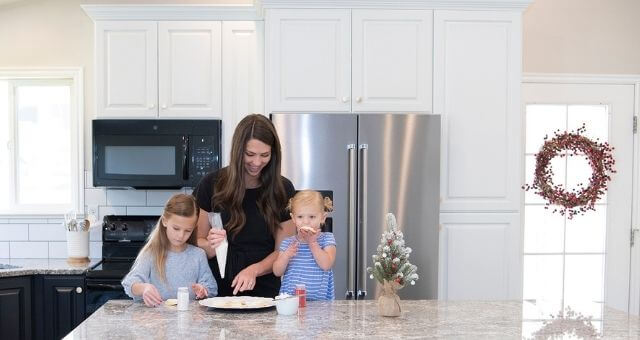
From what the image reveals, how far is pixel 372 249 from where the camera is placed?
10.8 ft

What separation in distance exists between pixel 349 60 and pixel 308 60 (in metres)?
0.22

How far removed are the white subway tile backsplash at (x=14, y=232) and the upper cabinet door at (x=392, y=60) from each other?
2.30 metres

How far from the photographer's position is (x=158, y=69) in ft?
12.2

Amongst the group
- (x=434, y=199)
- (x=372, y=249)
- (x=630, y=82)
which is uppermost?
(x=630, y=82)

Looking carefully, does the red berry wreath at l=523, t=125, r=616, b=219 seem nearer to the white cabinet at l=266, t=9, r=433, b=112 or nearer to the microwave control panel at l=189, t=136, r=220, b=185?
the white cabinet at l=266, t=9, r=433, b=112

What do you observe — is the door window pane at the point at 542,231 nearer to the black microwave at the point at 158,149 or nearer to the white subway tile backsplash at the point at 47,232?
the black microwave at the point at 158,149

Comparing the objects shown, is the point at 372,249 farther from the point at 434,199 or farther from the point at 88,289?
the point at 88,289

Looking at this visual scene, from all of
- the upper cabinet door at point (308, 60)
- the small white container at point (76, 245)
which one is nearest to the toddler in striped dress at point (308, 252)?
the upper cabinet door at point (308, 60)

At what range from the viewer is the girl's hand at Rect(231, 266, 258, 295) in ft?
7.23

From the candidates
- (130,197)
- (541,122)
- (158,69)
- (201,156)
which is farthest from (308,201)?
(541,122)

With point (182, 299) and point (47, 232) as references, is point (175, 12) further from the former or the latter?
point (182, 299)

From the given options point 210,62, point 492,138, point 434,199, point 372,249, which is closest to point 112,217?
point 210,62

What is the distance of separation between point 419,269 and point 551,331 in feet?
5.19

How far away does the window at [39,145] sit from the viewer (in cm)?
414
